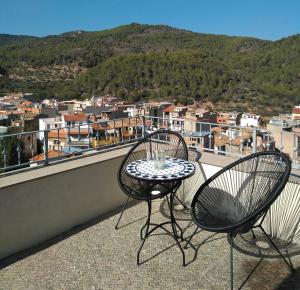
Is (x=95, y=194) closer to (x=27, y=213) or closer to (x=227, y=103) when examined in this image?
(x=27, y=213)

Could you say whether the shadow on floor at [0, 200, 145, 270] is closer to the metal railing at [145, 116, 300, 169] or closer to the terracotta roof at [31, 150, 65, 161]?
the terracotta roof at [31, 150, 65, 161]

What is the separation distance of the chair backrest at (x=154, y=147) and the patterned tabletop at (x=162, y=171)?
26cm

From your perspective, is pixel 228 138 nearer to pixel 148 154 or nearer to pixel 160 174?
pixel 148 154

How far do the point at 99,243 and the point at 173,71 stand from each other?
186 feet

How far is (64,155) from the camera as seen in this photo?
136 inches

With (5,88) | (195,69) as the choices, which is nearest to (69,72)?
(5,88)

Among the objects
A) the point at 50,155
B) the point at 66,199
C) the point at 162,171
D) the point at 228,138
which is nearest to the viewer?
the point at 162,171

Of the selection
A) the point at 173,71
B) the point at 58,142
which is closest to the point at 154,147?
the point at 58,142

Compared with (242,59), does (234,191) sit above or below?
below

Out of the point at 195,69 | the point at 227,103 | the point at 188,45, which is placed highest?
the point at 188,45

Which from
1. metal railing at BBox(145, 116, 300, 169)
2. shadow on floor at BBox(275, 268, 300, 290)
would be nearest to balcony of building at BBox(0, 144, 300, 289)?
shadow on floor at BBox(275, 268, 300, 290)

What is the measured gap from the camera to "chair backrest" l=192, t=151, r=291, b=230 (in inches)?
97.4

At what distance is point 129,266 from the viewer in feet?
8.51

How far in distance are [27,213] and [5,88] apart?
202 feet
